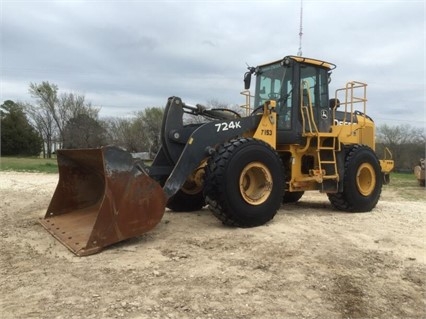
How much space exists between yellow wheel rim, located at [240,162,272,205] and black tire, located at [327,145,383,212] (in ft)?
7.48

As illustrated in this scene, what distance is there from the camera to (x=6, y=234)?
6176 millimetres

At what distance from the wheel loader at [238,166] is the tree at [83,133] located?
40.7 metres

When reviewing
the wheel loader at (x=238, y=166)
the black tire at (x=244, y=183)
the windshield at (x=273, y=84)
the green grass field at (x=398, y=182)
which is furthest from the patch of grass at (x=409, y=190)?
the black tire at (x=244, y=183)

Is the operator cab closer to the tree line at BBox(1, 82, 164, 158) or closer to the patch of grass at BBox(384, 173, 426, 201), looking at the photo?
the patch of grass at BBox(384, 173, 426, 201)

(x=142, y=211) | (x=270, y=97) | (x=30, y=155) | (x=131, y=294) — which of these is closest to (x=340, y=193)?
(x=270, y=97)

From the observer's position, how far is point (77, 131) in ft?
162

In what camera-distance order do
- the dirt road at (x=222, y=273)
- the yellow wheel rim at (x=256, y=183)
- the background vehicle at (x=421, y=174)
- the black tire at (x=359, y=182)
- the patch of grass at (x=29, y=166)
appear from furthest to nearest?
1. the patch of grass at (x=29, y=166)
2. the background vehicle at (x=421, y=174)
3. the black tire at (x=359, y=182)
4. the yellow wheel rim at (x=256, y=183)
5. the dirt road at (x=222, y=273)

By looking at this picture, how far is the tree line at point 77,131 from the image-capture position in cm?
4628

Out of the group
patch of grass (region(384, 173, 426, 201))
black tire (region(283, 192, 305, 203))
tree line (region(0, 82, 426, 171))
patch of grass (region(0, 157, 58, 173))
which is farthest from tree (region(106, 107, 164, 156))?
black tire (region(283, 192, 305, 203))

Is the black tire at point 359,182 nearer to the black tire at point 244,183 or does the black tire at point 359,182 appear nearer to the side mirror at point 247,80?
the black tire at point 244,183

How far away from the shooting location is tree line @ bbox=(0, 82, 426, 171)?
46.3 metres

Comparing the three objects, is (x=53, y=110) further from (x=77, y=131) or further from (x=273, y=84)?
(x=273, y=84)

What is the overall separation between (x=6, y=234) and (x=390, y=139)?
49780 mm

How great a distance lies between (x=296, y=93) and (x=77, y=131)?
44.4 meters
